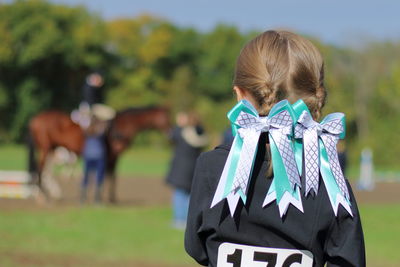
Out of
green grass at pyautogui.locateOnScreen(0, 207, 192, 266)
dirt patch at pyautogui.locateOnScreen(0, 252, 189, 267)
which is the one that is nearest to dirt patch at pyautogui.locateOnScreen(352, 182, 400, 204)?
green grass at pyautogui.locateOnScreen(0, 207, 192, 266)

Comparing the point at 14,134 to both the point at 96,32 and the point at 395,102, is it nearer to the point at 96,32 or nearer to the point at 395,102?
the point at 96,32

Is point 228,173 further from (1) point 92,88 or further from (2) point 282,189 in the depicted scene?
(1) point 92,88

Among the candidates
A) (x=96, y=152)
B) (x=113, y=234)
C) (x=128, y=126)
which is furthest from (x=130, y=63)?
(x=113, y=234)

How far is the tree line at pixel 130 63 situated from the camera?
168 ft

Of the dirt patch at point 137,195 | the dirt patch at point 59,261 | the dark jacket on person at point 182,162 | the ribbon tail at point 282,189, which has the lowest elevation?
Result: the dirt patch at point 137,195

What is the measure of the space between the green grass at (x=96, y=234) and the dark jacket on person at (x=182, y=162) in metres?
0.73

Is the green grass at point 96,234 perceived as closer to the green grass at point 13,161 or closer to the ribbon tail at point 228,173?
the ribbon tail at point 228,173

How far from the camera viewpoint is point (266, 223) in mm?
2354

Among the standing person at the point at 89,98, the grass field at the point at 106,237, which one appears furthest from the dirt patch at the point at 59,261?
the standing person at the point at 89,98

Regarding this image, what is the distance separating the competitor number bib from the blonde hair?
0.44 meters

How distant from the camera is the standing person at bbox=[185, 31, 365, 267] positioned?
7.63 ft

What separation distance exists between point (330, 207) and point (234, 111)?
427mm

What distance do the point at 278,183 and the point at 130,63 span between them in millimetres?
73138

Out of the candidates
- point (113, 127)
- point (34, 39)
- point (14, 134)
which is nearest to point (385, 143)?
point (113, 127)
